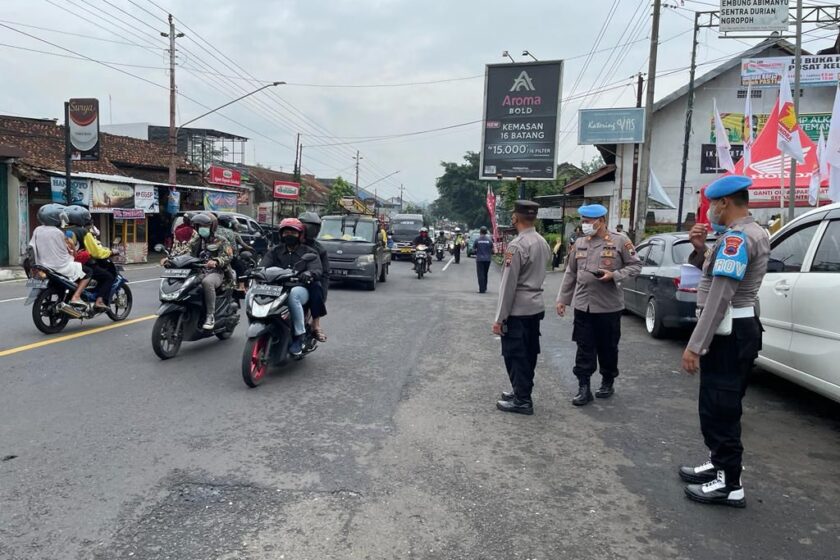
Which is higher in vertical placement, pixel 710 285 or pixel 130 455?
pixel 710 285

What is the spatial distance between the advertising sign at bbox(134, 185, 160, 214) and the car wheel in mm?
20026

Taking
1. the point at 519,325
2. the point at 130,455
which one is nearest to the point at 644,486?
the point at 519,325

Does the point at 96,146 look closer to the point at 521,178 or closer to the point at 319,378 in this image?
the point at 521,178

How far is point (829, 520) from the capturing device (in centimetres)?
327

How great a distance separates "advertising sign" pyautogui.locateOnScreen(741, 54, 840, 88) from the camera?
22.3 metres

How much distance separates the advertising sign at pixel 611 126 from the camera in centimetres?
2208

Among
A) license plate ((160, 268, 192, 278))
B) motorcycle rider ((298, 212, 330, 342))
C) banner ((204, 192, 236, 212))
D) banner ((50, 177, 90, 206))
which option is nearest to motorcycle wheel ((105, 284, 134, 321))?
license plate ((160, 268, 192, 278))

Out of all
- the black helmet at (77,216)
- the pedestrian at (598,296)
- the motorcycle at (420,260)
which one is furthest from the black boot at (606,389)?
the motorcycle at (420,260)

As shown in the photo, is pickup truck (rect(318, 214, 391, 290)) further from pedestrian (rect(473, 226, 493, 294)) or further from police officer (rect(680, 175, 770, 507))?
police officer (rect(680, 175, 770, 507))

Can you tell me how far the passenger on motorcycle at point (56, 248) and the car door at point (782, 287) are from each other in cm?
771

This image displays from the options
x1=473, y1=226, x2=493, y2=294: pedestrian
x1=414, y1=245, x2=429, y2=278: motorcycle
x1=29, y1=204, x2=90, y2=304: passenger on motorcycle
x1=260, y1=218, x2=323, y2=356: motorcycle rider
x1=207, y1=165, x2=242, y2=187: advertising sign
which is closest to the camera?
x1=260, y1=218, x2=323, y2=356: motorcycle rider

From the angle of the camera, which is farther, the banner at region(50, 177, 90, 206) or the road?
the banner at region(50, 177, 90, 206)

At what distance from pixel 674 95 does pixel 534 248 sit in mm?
22654

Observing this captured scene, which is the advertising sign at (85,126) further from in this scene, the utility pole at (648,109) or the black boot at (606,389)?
the black boot at (606,389)
